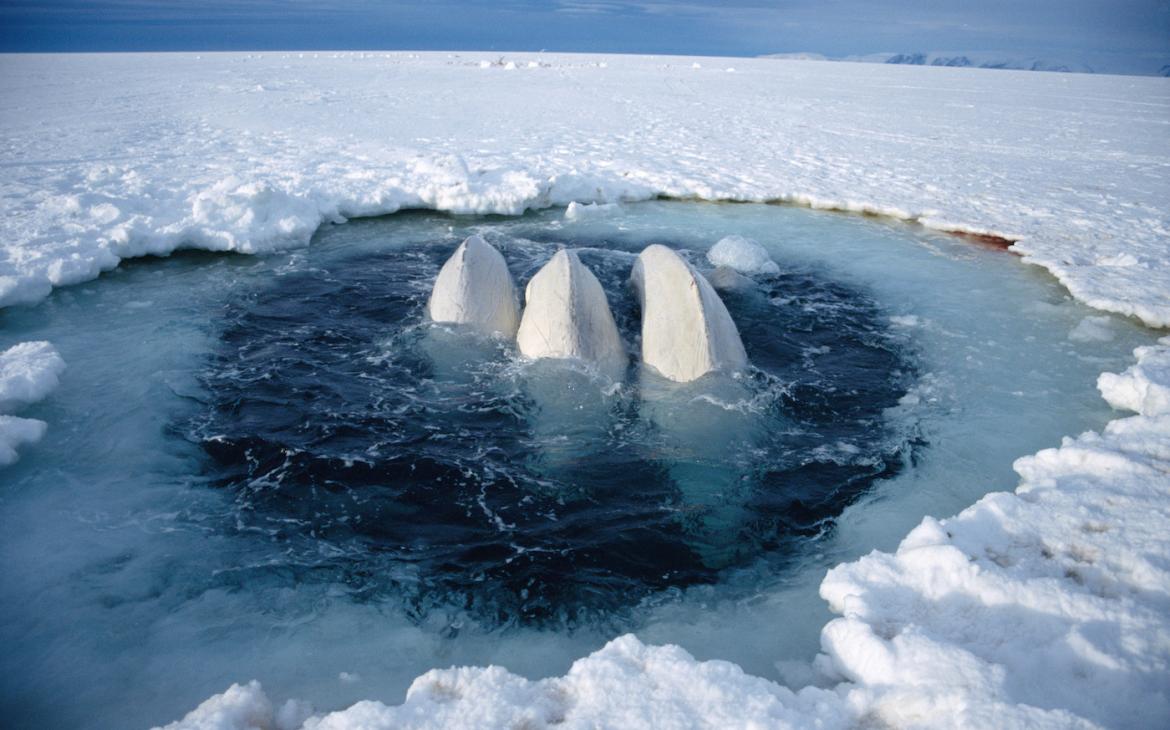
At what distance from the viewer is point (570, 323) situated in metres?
7.02

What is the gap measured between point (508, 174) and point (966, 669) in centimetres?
1298

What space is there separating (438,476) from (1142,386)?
657 cm

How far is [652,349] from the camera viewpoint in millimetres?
7008

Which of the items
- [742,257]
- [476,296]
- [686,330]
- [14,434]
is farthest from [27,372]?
[742,257]

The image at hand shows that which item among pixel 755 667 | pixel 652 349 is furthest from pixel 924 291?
pixel 755 667

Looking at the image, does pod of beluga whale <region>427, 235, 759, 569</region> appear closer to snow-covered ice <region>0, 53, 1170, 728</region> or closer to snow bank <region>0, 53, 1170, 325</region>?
snow-covered ice <region>0, 53, 1170, 728</region>

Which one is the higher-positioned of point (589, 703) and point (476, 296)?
point (476, 296)

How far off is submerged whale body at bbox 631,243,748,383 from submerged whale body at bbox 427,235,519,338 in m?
1.70

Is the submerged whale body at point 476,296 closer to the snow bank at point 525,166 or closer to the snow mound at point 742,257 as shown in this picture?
the snow mound at point 742,257

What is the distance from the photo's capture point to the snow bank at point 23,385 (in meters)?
5.57

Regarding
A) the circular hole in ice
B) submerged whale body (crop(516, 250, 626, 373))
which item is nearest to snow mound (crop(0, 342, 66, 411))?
the circular hole in ice

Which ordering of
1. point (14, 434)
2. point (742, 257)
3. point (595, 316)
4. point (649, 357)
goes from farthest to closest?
1. point (742, 257)
2. point (595, 316)
3. point (649, 357)
4. point (14, 434)

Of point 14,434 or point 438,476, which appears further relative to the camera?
point 438,476

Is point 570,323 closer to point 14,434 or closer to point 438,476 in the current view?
point 438,476
